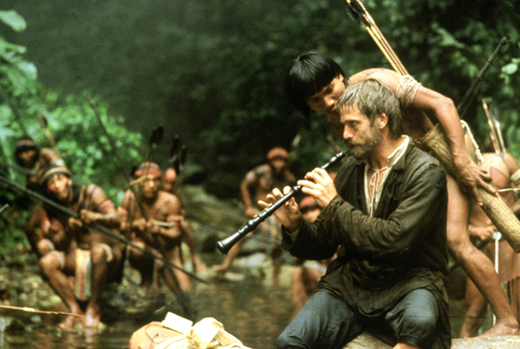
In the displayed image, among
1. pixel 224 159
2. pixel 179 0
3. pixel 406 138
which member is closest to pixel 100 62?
pixel 179 0

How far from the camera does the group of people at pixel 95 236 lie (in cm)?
718

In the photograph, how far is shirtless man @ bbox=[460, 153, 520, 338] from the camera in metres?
5.18

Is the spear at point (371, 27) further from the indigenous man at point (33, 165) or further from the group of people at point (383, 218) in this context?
the indigenous man at point (33, 165)

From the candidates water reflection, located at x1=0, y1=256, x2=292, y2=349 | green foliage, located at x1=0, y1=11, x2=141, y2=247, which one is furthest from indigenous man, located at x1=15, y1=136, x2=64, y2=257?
water reflection, located at x1=0, y1=256, x2=292, y2=349

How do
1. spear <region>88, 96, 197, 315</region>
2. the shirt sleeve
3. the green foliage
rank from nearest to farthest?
the shirt sleeve
spear <region>88, 96, 197, 315</region>
the green foliage

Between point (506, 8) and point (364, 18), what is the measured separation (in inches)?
210

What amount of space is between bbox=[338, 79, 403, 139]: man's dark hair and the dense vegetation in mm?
6187

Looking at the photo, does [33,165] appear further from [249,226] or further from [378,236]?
[378,236]

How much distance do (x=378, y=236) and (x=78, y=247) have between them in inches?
195

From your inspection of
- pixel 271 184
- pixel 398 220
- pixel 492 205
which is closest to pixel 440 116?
pixel 492 205

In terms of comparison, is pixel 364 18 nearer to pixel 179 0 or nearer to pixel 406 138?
pixel 406 138

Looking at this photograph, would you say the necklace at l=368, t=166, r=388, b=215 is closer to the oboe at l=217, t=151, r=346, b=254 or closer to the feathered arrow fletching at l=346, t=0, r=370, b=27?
the oboe at l=217, t=151, r=346, b=254

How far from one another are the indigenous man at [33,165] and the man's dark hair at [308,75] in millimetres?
4376

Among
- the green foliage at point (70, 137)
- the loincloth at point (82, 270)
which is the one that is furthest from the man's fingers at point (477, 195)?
the green foliage at point (70, 137)
